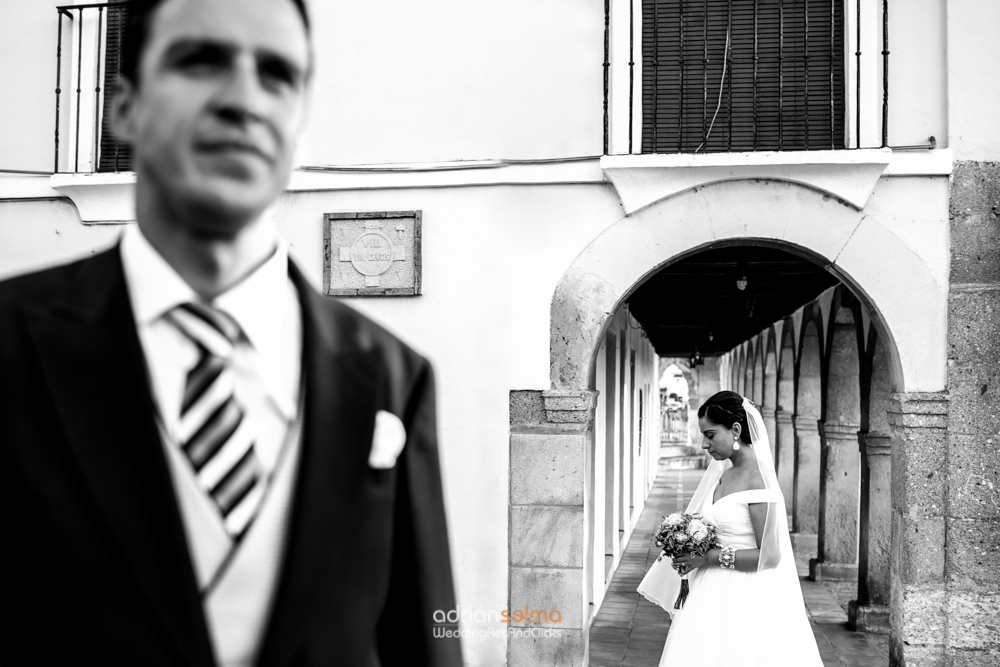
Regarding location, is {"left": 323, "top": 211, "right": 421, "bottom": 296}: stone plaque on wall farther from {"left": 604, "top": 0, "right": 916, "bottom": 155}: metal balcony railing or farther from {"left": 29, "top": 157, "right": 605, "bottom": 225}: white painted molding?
{"left": 604, "top": 0, "right": 916, "bottom": 155}: metal balcony railing

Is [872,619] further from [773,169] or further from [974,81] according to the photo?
[974,81]

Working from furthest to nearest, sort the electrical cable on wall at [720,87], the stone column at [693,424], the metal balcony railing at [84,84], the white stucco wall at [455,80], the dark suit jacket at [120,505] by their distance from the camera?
the stone column at [693,424] < the metal balcony railing at [84,84] < the white stucco wall at [455,80] < the electrical cable on wall at [720,87] < the dark suit jacket at [120,505]

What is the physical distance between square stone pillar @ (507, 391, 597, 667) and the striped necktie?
518cm

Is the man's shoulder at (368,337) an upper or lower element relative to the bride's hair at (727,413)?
upper

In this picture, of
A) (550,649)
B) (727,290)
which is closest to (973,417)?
(550,649)

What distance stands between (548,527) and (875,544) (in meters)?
3.68

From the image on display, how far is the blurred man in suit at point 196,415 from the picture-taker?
0.94 metres

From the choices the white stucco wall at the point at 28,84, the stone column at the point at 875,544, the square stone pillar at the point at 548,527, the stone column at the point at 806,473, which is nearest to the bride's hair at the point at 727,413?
the square stone pillar at the point at 548,527

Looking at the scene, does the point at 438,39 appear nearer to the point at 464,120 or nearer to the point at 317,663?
the point at 464,120

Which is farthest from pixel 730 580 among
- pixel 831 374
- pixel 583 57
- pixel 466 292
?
pixel 831 374

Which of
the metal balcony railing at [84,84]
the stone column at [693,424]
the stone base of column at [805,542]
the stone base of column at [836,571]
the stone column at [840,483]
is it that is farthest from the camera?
the stone column at [693,424]

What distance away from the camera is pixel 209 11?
3.29 ft

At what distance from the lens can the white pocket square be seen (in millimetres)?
1095

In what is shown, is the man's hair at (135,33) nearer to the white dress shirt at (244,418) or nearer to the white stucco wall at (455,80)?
the white dress shirt at (244,418)
